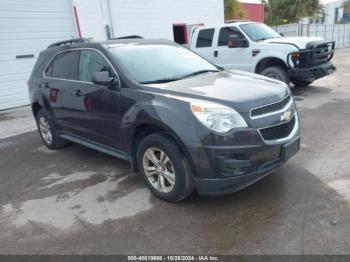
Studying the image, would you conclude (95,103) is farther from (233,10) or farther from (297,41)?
(233,10)

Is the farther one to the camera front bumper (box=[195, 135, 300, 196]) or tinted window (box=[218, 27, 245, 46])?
tinted window (box=[218, 27, 245, 46])

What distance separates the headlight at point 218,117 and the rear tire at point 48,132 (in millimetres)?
3350

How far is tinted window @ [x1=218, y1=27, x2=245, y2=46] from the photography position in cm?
Result: 909

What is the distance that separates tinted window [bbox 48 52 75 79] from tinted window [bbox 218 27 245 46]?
5253 mm

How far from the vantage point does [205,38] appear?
9.84 meters

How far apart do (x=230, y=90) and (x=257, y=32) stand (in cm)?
619

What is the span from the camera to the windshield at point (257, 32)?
896 cm

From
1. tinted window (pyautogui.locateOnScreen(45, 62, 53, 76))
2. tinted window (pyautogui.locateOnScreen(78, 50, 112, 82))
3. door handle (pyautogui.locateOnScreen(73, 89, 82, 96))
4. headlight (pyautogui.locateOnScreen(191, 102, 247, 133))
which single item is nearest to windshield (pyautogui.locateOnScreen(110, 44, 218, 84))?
tinted window (pyautogui.locateOnScreen(78, 50, 112, 82))

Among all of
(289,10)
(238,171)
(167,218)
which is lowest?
(167,218)

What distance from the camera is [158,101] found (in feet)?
11.6

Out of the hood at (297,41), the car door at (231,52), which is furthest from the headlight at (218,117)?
the car door at (231,52)

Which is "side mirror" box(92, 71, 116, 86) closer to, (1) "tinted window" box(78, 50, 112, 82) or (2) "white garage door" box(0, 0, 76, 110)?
(1) "tinted window" box(78, 50, 112, 82)

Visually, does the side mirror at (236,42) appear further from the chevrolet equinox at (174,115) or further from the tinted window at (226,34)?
the chevrolet equinox at (174,115)

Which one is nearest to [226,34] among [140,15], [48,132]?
[140,15]
